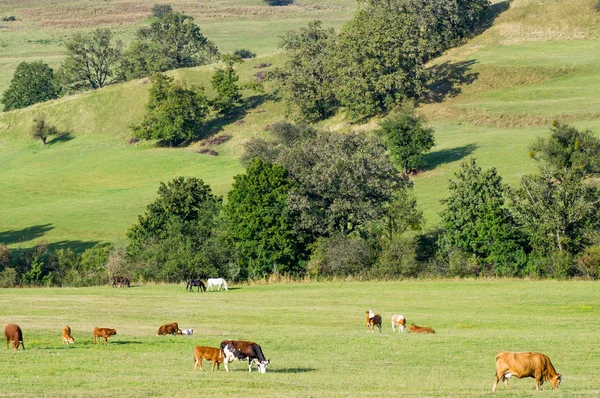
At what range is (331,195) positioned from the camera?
75.6m

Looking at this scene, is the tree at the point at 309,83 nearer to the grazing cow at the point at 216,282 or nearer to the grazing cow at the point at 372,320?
the grazing cow at the point at 216,282

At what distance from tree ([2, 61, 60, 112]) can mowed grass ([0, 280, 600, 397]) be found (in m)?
130

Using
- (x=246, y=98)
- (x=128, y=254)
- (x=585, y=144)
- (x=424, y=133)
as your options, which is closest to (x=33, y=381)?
(x=128, y=254)

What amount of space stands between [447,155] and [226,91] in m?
52.2

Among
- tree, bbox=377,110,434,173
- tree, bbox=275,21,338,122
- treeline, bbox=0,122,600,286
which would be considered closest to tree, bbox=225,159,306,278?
treeline, bbox=0,122,600,286

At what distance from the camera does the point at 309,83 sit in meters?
142

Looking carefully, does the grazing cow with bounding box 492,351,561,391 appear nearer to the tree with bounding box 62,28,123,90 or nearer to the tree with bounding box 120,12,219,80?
the tree with bounding box 120,12,219,80

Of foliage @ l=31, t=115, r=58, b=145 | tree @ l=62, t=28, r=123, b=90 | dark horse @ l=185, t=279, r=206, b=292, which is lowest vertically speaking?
dark horse @ l=185, t=279, r=206, b=292

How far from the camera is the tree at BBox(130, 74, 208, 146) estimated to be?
144 m

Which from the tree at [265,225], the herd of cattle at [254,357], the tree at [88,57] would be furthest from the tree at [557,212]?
the tree at [88,57]

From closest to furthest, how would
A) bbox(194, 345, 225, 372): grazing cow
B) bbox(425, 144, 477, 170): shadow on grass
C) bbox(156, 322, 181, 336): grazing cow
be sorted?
bbox(194, 345, 225, 372): grazing cow → bbox(156, 322, 181, 336): grazing cow → bbox(425, 144, 477, 170): shadow on grass

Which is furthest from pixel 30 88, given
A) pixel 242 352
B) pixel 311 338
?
pixel 242 352

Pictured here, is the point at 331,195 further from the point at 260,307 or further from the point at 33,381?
the point at 33,381

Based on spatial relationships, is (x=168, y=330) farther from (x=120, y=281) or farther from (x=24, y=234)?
(x=24, y=234)
